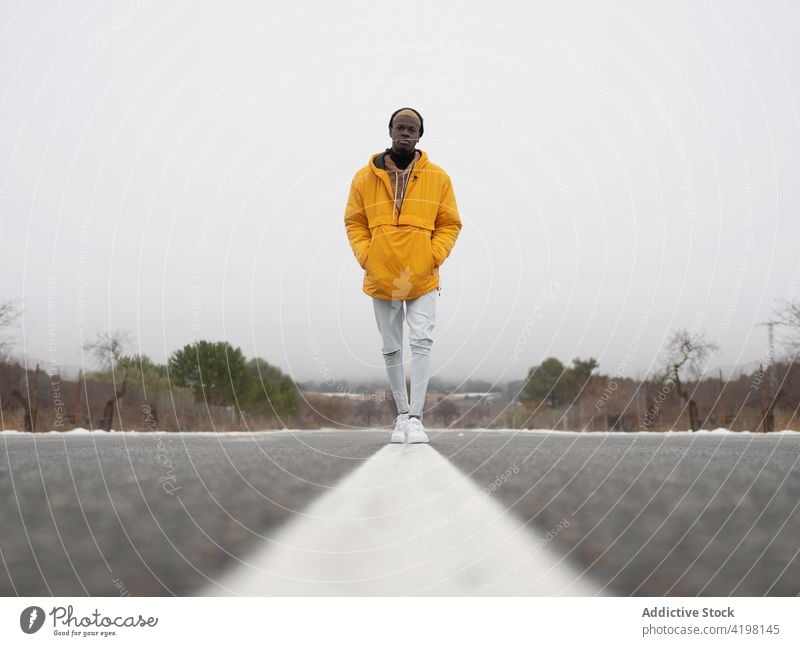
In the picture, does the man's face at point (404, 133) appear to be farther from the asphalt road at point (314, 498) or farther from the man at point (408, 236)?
the asphalt road at point (314, 498)

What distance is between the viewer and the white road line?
5.74 feet

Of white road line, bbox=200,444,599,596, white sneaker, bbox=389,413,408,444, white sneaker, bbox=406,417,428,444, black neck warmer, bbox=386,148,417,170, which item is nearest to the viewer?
white road line, bbox=200,444,599,596

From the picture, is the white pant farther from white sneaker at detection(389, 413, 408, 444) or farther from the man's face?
the man's face

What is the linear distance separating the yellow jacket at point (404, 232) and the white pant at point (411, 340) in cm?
13

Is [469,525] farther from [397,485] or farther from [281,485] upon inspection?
[281,485]

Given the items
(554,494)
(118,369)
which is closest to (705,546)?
(554,494)

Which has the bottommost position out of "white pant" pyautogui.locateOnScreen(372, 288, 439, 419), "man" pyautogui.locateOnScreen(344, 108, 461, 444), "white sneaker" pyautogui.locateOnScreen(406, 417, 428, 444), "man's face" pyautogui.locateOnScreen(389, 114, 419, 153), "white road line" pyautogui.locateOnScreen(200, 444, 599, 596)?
"white road line" pyautogui.locateOnScreen(200, 444, 599, 596)

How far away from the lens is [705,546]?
6.70 ft

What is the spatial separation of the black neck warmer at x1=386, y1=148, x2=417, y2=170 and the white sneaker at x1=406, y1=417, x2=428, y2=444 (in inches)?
80.1

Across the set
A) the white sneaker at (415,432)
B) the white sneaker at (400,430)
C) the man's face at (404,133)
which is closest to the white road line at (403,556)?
the white sneaker at (415,432)

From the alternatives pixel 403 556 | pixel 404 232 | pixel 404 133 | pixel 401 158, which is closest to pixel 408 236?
pixel 404 232

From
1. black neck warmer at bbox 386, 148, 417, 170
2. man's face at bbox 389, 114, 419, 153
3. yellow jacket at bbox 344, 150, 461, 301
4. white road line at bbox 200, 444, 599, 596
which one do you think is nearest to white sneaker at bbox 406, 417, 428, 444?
yellow jacket at bbox 344, 150, 461, 301

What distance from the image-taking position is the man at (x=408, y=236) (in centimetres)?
584

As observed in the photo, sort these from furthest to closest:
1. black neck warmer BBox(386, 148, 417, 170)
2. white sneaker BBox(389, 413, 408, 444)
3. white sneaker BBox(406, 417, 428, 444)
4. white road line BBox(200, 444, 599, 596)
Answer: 1. black neck warmer BBox(386, 148, 417, 170)
2. white sneaker BBox(389, 413, 408, 444)
3. white sneaker BBox(406, 417, 428, 444)
4. white road line BBox(200, 444, 599, 596)
